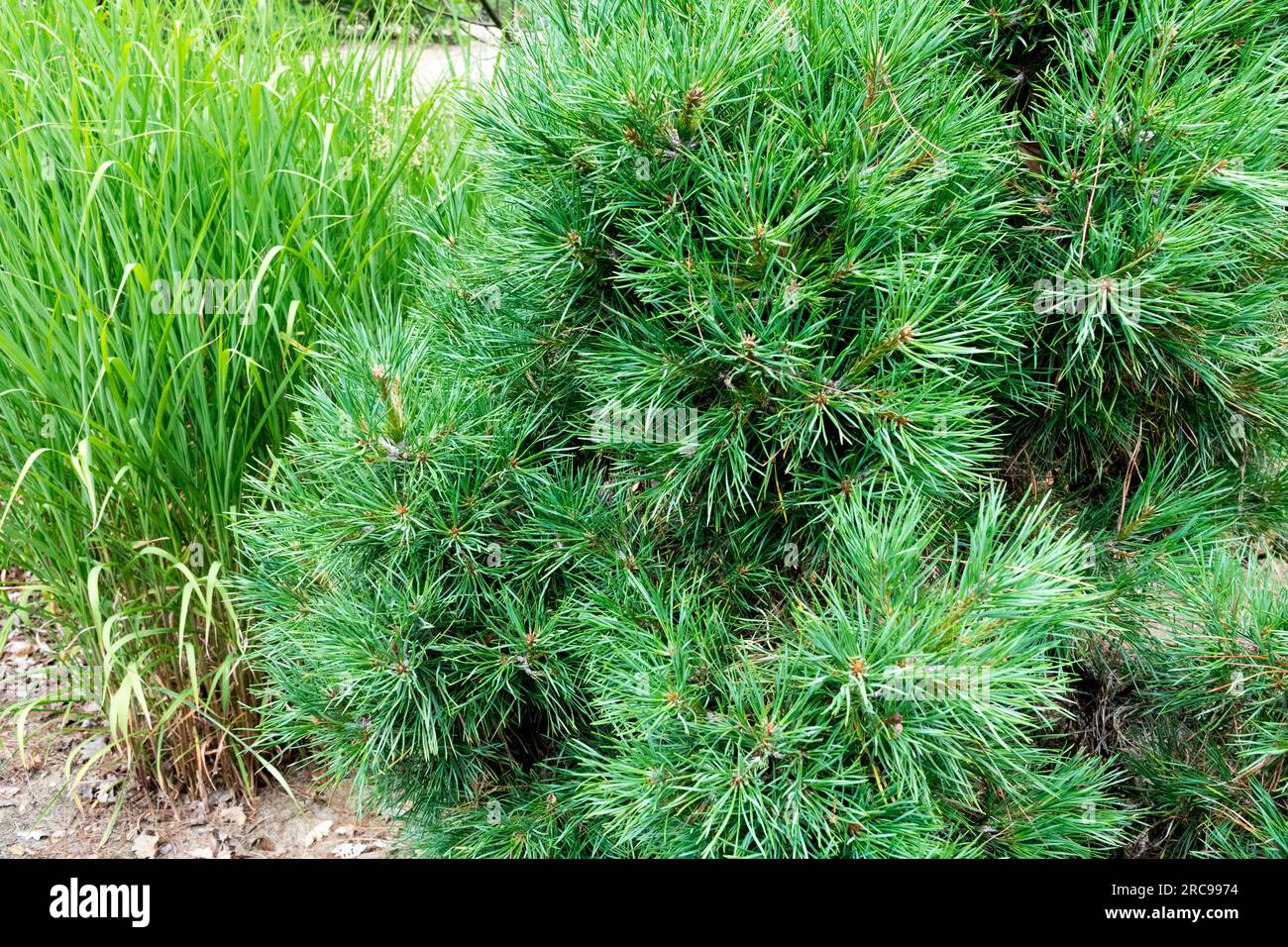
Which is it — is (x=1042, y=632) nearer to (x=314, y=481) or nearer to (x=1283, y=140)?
(x=1283, y=140)

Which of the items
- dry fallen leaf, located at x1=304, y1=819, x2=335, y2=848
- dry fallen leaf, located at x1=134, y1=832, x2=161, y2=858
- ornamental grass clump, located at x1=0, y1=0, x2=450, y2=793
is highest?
ornamental grass clump, located at x1=0, y1=0, x2=450, y2=793

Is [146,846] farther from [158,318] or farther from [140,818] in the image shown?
[158,318]

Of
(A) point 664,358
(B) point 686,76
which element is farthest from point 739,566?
(B) point 686,76

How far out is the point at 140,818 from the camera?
2436mm

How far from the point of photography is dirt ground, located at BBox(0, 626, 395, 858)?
2.37 m

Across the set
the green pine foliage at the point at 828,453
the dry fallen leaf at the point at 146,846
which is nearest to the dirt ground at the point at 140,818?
the dry fallen leaf at the point at 146,846

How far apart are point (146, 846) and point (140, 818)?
0.34 ft

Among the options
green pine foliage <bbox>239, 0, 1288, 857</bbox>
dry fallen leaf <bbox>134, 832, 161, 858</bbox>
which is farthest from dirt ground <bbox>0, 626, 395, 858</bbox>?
green pine foliage <bbox>239, 0, 1288, 857</bbox>

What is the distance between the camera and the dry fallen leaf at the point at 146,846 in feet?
7.66

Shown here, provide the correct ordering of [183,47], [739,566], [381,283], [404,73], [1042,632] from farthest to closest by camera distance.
A: [404,73], [381,283], [183,47], [739,566], [1042,632]

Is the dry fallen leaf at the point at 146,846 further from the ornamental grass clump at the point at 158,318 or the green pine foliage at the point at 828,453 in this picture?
the green pine foliage at the point at 828,453

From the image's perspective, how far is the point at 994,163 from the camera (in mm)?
1513

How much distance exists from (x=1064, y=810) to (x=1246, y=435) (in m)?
0.72

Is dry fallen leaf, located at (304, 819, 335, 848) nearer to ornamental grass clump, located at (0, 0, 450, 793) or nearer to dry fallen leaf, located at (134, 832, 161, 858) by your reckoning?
ornamental grass clump, located at (0, 0, 450, 793)
